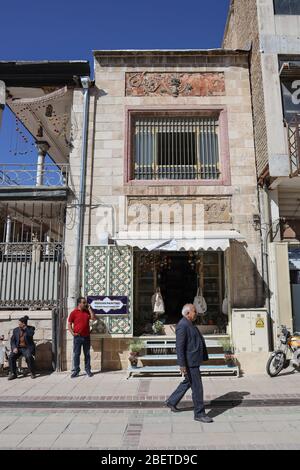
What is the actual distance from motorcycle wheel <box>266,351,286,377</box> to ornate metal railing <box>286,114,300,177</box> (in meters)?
4.31

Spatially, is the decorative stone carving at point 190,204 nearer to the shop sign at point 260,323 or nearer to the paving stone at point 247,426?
the shop sign at point 260,323

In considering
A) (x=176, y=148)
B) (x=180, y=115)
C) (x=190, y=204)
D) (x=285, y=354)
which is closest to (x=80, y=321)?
(x=190, y=204)

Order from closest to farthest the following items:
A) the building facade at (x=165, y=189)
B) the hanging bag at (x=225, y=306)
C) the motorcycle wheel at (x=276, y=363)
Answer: the motorcycle wheel at (x=276, y=363)
the building facade at (x=165, y=189)
the hanging bag at (x=225, y=306)

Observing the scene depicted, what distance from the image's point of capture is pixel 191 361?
18.7 ft

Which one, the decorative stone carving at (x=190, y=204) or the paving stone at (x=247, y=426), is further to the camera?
the decorative stone carving at (x=190, y=204)

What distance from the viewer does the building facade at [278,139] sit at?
9.27 m


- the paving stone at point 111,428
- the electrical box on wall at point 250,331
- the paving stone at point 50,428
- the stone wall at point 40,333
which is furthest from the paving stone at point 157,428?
the stone wall at point 40,333

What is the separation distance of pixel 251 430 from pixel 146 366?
4.12 metres

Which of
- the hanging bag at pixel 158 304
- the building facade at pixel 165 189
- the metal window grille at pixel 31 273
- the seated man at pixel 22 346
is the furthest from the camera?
the hanging bag at pixel 158 304

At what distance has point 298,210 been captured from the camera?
1020 centimetres

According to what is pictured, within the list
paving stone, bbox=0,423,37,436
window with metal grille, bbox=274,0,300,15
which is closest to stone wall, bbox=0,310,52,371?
paving stone, bbox=0,423,37,436

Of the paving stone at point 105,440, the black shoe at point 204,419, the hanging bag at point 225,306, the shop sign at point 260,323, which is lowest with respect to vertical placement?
the paving stone at point 105,440

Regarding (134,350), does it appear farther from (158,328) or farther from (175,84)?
(175,84)

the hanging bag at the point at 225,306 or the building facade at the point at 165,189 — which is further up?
the building facade at the point at 165,189
